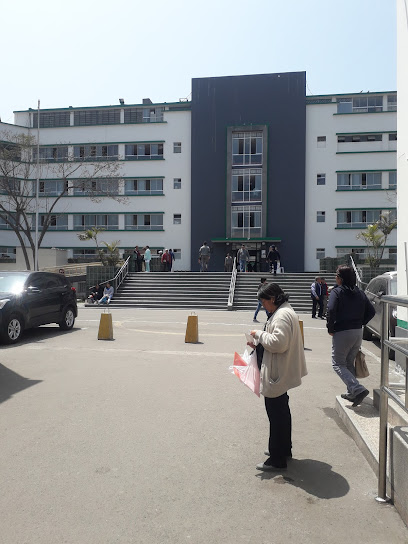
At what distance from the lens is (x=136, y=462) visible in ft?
14.8

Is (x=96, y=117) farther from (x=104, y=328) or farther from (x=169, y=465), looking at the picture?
(x=169, y=465)

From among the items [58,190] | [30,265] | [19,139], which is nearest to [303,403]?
[30,265]

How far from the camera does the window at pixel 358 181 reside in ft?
144

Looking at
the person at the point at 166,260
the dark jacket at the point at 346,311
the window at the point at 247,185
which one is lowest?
the dark jacket at the point at 346,311

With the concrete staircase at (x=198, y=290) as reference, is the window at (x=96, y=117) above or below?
above

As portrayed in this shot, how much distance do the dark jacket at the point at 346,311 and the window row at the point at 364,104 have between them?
4250cm

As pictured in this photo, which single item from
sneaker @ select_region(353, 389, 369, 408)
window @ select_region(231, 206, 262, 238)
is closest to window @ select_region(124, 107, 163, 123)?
window @ select_region(231, 206, 262, 238)

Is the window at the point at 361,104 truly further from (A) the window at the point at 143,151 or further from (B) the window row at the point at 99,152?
(A) the window at the point at 143,151

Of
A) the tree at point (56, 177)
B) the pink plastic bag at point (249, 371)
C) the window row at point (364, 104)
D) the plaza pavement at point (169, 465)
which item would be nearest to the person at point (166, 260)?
the tree at point (56, 177)

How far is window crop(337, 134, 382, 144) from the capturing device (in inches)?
1735

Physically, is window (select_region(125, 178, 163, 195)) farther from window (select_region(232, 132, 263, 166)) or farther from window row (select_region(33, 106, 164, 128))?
window (select_region(232, 132, 263, 166))

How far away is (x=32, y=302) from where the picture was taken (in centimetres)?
1233

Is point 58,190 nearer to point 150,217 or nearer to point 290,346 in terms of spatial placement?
point 150,217

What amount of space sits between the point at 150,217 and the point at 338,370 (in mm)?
42216
